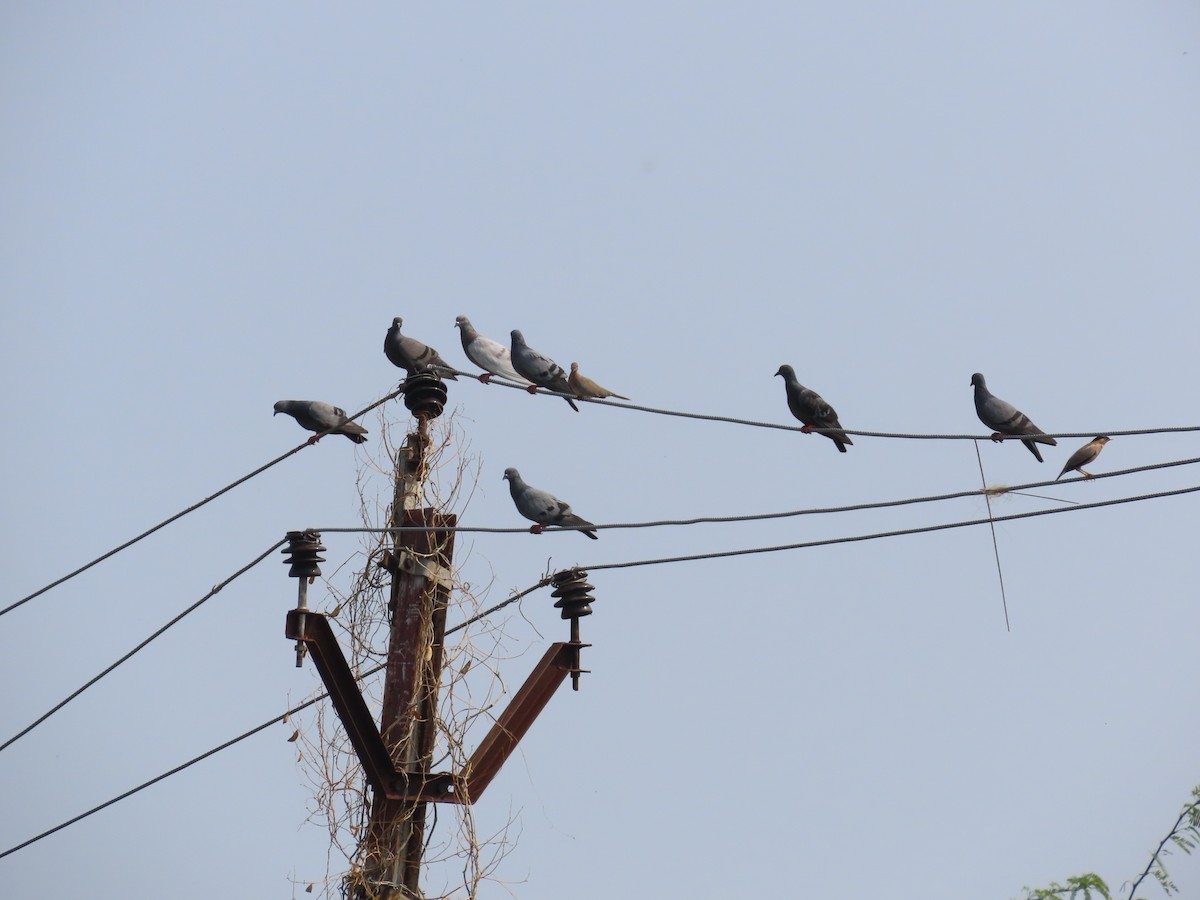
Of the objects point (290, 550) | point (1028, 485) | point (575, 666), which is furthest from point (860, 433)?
point (290, 550)

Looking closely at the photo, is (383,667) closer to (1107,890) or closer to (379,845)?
(379,845)

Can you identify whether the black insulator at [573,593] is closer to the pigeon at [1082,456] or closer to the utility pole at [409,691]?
the utility pole at [409,691]

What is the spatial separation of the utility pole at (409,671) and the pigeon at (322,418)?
1894 mm

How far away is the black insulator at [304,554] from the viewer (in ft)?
25.8

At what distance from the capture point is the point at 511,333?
39.7 ft

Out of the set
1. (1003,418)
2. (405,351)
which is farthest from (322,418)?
(1003,418)

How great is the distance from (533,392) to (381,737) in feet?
9.57

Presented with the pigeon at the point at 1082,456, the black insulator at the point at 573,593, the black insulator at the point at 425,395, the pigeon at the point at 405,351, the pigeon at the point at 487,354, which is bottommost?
the black insulator at the point at 573,593

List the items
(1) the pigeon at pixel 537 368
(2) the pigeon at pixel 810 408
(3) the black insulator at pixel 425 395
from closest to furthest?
(3) the black insulator at pixel 425 395 → (2) the pigeon at pixel 810 408 → (1) the pigeon at pixel 537 368

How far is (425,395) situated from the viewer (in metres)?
8.54

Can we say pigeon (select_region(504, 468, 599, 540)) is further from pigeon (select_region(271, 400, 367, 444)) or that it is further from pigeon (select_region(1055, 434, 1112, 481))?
pigeon (select_region(1055, 434, 1112, 481))

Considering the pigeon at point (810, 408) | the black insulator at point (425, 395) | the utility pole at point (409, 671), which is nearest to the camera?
the utility pole at point (409, 671)

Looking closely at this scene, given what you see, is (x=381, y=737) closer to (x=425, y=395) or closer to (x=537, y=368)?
(x=425, y=395)

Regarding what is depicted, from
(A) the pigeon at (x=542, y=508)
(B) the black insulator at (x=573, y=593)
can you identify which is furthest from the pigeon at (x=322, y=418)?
(B) the black insulator at (x=573, y=593)
